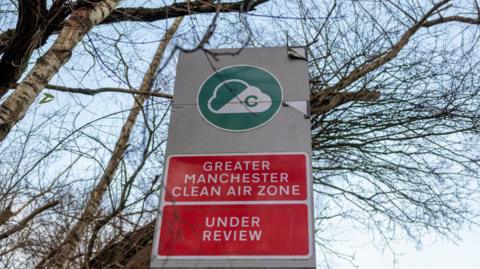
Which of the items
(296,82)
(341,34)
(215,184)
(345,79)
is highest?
(341,34)

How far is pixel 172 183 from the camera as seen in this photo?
1.82 meters

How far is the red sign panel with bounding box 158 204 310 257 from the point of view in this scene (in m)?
1.61

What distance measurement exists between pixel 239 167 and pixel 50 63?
5.20ft

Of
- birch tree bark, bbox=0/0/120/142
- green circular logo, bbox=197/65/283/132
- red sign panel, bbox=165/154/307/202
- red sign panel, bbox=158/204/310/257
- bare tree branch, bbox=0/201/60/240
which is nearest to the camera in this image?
red sign panel, bbox=158/204/310/257

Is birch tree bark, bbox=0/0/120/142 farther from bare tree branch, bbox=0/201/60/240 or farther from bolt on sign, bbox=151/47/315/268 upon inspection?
bolt on sign, bbox=151/47/315/268

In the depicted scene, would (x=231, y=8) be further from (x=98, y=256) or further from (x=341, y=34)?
(x=98, y=256)

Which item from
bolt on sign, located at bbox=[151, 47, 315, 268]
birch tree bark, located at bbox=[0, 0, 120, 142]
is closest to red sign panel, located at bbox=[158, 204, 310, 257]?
bolt on sign, located at bbox=[151, 47, 315, 268]

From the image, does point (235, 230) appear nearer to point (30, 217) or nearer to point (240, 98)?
point (240, 98)

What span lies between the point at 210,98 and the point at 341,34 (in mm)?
2686

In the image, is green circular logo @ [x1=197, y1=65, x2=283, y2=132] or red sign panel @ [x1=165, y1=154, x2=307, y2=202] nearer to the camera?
red sign panel @ [x1=165, y1=154, x2=307, y2=202]

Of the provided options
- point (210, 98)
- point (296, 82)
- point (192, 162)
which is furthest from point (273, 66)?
point (192, 162)

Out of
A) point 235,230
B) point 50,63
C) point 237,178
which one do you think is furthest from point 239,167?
point 50,63

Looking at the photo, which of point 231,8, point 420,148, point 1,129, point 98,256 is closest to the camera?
point 1,129

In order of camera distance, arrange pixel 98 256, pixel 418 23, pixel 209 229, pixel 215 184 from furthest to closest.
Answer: pixel 418 23 < pixel 98 256 < pixel 215 184 < pixel 209 229
